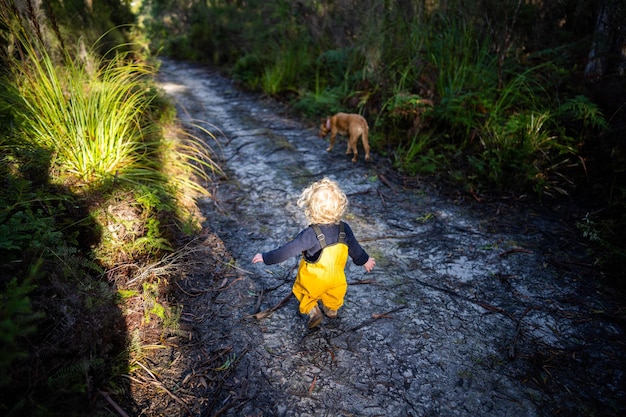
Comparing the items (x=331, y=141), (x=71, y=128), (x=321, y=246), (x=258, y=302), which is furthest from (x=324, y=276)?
(x=331, y=141)

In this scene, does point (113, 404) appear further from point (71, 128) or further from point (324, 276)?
point (71, 128)

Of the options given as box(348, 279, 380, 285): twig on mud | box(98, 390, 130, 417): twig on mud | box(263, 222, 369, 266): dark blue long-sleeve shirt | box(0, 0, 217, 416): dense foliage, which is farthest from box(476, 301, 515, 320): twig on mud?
box(98, 390, 130, 417): twig on mud

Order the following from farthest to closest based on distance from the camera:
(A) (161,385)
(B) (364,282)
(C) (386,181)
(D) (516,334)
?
(C) (386,181), (B) (364,282), (D) (516,334), (A) (161,385)

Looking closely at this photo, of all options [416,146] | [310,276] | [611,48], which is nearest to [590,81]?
[611,48]

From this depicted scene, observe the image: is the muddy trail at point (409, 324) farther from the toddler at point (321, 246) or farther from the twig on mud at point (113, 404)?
the toddler at point (321, 246)

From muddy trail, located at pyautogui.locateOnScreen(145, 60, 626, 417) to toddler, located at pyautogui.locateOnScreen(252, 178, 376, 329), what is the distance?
354 mm

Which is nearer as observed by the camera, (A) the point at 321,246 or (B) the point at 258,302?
(A) the point at 321,246

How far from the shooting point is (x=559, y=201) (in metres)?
3.65

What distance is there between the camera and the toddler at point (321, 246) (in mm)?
2045

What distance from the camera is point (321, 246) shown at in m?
2.07

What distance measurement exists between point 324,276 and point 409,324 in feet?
2.44

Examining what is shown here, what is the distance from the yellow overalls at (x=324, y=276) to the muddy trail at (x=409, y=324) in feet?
0.88

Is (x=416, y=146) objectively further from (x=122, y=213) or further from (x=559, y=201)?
(x=122, y=213)

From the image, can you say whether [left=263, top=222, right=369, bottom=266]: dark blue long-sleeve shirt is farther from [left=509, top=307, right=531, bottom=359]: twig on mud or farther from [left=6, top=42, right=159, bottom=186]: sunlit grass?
[left=6, top=42, right=159, bottom=186]: sunlit grass
